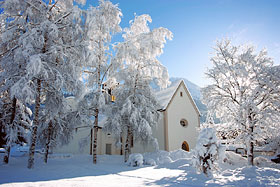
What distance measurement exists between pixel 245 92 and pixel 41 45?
12.7 meters

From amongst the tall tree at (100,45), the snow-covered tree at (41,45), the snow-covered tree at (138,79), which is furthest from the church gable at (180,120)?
the snow-covered tree at (41,45)

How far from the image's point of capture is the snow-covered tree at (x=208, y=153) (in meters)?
7.63

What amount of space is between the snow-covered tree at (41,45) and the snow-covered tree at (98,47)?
79 cm

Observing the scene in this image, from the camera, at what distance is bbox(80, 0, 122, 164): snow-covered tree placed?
1221cm

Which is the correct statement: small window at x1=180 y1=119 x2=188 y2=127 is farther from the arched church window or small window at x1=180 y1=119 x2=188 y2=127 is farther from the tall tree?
the tall tree

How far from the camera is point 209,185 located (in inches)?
239

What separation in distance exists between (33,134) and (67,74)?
12.0 feet

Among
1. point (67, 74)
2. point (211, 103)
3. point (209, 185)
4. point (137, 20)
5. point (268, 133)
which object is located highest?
point (137, 20)

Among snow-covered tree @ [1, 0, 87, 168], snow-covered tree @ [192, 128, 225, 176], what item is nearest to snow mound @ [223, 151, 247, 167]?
snow-covered tree @ [192, 128, 225, 176]

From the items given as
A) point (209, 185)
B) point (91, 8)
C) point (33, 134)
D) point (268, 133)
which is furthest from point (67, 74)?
point (268, 133)

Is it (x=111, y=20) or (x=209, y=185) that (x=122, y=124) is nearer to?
(x=111, y=20)

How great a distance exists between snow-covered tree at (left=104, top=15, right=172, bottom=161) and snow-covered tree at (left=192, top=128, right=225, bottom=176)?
6515 millimetres

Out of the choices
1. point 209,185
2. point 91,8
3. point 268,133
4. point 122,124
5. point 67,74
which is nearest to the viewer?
point 209,185

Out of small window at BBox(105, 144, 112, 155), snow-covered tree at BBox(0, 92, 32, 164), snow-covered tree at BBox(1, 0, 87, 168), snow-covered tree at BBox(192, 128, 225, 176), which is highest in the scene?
snow-covered tree at BBox(1, 0, 87, 168)
